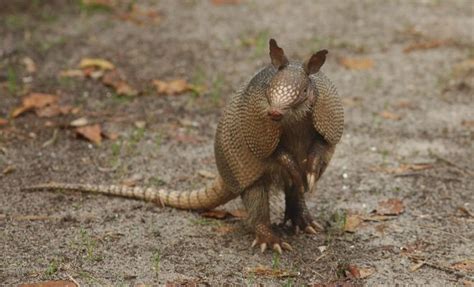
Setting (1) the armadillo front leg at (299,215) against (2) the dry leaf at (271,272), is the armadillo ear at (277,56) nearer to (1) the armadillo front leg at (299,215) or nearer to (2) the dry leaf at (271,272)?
(1) the armadillo front leg at (299,215)

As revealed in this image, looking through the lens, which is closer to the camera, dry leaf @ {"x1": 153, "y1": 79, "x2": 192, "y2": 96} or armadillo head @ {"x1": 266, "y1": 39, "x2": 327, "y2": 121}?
armadillo head @ {"x1": 266, "y1": 39, "x2": 327, "y2": 121}

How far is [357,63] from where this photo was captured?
→ 7.92m

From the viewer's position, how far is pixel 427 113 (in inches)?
269

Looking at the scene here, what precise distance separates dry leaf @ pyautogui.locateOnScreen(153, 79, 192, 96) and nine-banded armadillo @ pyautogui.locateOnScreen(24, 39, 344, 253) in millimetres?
2441

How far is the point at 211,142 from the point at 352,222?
1682mm

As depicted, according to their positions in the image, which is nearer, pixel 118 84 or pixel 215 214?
pixel 215 214

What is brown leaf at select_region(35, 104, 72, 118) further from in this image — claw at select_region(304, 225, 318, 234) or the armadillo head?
the armadillo head

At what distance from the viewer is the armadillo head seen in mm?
3824

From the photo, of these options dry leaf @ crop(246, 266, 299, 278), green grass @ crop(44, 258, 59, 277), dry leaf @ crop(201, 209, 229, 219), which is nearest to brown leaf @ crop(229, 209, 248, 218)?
dry leaf @ crop(201, 209, 229, 219)

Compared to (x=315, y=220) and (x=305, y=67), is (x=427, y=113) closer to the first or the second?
(x=315, y=220)

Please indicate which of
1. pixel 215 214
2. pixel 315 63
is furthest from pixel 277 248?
pixel 315 63

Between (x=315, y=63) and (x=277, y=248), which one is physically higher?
(x=315, y=63)

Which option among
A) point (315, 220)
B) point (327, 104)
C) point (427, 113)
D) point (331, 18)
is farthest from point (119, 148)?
point (331, 18)

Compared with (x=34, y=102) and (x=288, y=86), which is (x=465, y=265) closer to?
(x=288, y=86)
